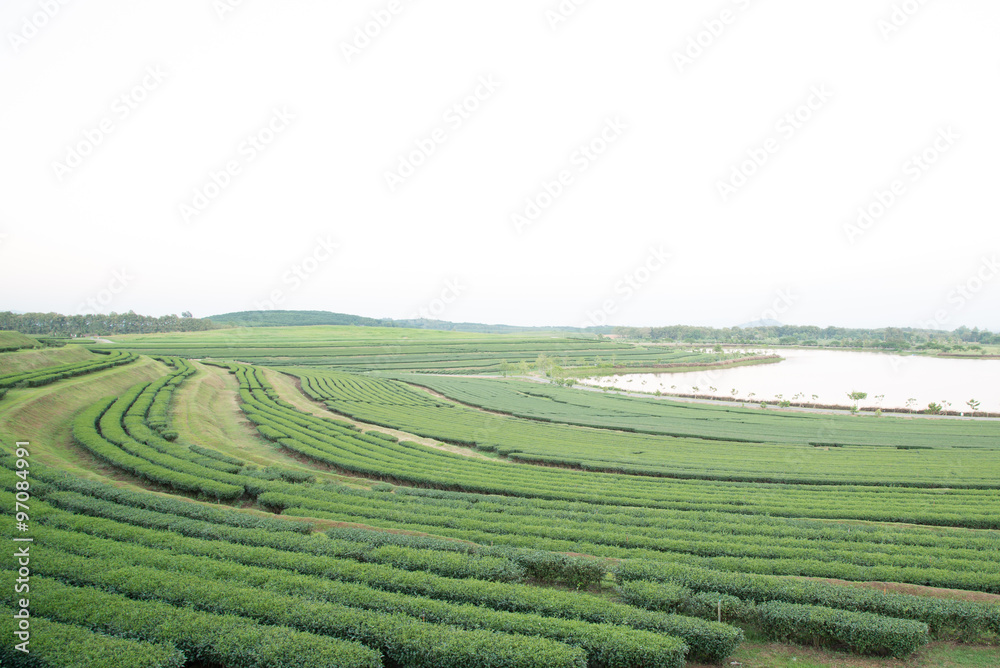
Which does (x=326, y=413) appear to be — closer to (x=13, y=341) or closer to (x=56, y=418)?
(x=56, y=418)

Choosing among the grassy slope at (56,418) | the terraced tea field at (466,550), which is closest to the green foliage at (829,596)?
the terraced tea field at (466,550)

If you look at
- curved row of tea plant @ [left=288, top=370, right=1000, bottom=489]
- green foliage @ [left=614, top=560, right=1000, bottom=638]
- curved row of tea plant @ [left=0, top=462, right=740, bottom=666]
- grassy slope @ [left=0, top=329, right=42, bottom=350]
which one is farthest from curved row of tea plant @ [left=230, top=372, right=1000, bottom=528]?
grassy slope @ [left=0, top=329, right=42, bottom=350]

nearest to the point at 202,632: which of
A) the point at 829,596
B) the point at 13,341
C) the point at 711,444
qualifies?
the point at 829,596

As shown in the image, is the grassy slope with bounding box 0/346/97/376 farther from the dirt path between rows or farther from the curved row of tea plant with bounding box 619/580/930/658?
the curved row of tea plant with bounding box 619/580/930/658

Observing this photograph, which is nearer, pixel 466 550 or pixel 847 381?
pixel 466 550

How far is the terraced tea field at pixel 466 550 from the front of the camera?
7379 millimetres

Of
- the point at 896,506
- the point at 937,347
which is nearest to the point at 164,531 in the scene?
the point at 896,506

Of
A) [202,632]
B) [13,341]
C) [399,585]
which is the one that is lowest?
[399,585]

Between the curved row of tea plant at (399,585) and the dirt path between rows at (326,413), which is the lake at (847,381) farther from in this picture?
the curved row of tea plant at (399,585)

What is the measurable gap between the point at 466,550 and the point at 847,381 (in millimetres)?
97478

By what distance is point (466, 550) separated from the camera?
1135cm

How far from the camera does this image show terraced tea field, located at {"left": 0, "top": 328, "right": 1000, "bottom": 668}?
24.2 ft

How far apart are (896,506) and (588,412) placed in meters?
31.7

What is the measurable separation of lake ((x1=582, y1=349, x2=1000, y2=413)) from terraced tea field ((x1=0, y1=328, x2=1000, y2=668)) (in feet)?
143
